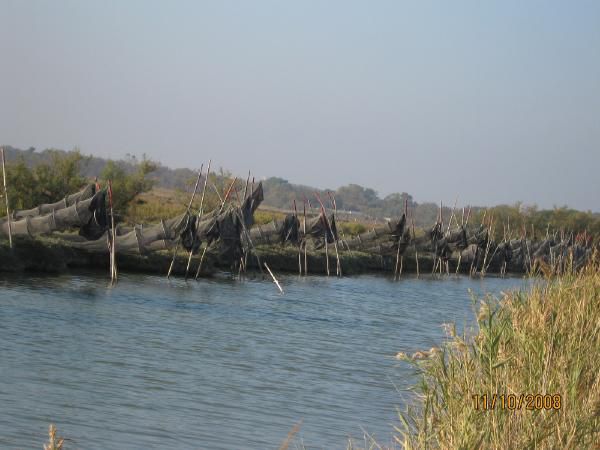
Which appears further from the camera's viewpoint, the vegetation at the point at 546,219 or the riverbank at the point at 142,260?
the vegetation at the point at 546,219

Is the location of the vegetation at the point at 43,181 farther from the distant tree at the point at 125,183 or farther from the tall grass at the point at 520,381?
the tall grass at the point at 520,381

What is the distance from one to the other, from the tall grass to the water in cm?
274

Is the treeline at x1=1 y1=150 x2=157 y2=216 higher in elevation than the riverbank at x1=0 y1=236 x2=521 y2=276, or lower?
higher

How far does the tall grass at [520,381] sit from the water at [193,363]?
9.00 ft

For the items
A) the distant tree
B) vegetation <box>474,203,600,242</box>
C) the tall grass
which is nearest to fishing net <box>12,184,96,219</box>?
the distant tree

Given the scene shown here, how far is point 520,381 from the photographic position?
780 cm

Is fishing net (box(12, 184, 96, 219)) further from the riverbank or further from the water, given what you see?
the water

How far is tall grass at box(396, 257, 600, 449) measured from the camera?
6.66m

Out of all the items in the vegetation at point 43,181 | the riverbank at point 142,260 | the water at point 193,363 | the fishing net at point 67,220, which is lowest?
the water at point 193,363

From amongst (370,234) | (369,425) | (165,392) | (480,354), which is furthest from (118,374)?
(370,234)

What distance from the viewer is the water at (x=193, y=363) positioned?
1104cm

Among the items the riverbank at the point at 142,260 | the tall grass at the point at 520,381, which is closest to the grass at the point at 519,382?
the tall grass at the point at 520,381

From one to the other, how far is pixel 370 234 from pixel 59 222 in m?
19.6

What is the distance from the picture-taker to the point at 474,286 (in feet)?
139
